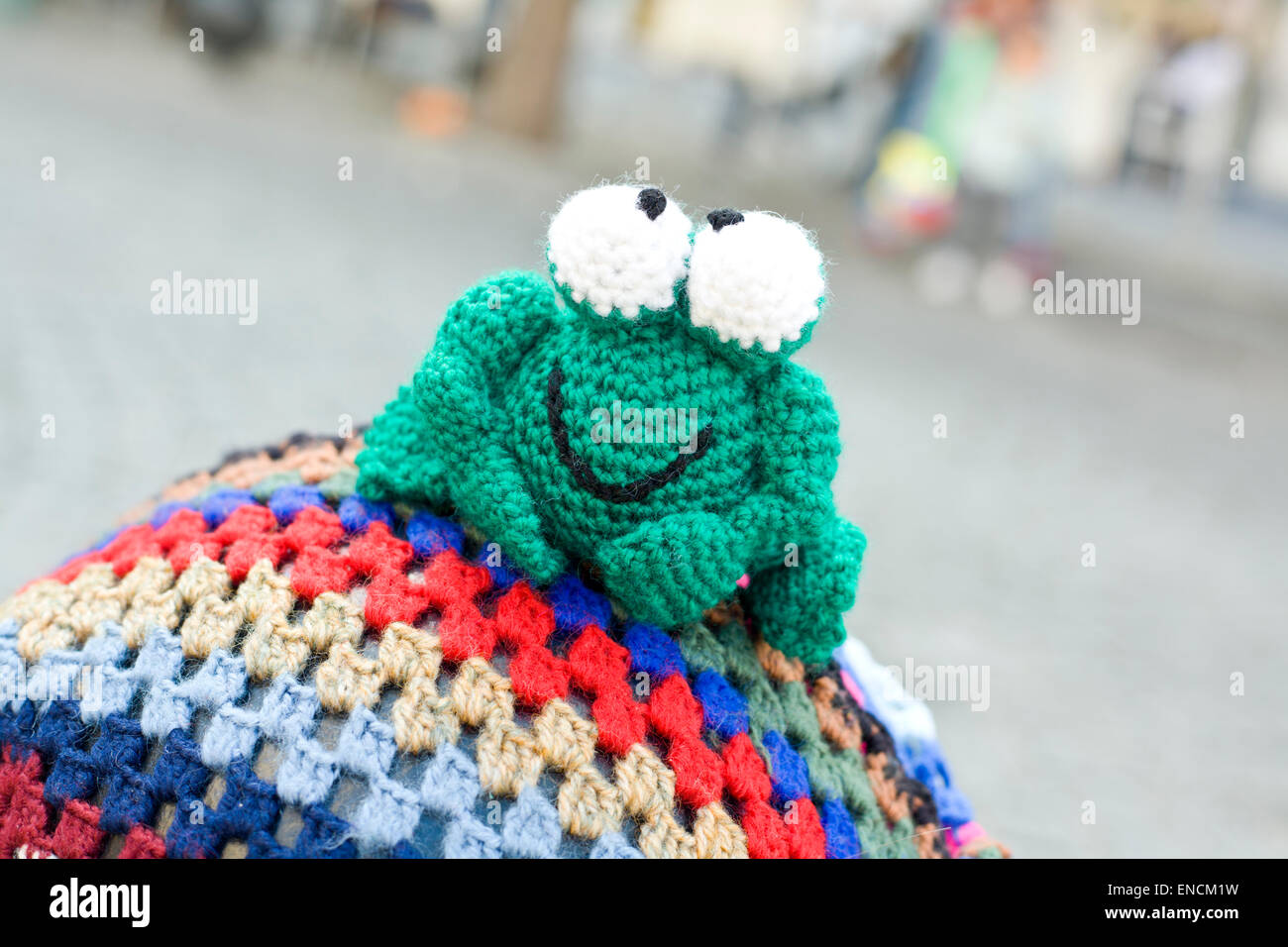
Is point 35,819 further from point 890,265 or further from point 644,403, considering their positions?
point 890,265

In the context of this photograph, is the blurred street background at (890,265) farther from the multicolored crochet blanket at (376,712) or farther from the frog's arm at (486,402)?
the multicolored crochet blanket at (376,712)

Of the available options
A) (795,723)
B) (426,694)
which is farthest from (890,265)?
(426,694)

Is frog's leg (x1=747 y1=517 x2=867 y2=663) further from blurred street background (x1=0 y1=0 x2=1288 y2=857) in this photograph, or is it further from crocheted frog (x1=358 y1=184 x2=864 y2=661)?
blurred street background (x1=0 y1=0 x2=1288 y2=857)

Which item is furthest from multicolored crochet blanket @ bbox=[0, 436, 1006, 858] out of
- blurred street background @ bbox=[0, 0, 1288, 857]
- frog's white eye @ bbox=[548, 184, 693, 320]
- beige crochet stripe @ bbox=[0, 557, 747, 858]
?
blurred street background @ bbox=[0, 0, 1288, 857]

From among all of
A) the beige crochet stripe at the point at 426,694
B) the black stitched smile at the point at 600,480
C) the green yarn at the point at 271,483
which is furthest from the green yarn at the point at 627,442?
the green yarn at the point at 271,483
